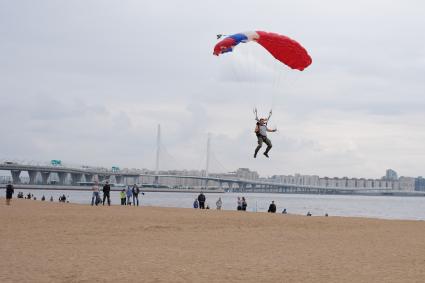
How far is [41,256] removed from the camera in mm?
13328

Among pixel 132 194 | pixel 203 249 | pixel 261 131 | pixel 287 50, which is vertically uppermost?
pixel 287 50

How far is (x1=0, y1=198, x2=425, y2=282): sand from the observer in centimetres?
1176

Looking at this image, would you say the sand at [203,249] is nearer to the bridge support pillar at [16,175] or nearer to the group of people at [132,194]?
the group of people at [132,194]

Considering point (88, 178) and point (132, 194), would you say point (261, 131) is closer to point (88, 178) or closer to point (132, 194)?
point (132, 194)

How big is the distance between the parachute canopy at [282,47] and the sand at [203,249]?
573 cm

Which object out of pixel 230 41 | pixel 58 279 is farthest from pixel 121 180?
pixel 58 279

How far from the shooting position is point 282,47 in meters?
22.8

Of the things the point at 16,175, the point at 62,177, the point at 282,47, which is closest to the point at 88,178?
the point at 62,177

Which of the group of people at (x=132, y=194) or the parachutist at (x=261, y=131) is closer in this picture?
the parachutist at (x=261, y=131)

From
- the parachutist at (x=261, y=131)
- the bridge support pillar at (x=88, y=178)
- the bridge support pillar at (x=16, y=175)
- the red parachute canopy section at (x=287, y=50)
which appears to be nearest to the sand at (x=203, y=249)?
the parachutist at (x=261, y=131)

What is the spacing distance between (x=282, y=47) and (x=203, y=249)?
381 inches

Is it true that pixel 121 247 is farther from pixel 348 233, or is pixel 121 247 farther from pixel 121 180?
pixel 121 180

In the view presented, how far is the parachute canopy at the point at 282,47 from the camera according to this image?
22703mm

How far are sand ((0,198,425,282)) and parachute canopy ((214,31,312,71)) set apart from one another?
5.73m
